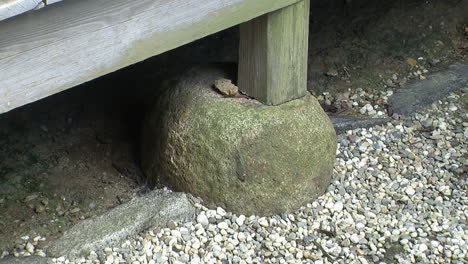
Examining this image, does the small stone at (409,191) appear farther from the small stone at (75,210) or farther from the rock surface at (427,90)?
the small stone at (75,210)

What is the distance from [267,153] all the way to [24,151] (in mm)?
1338

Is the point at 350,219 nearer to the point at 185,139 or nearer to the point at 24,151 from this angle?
the point at 185,139

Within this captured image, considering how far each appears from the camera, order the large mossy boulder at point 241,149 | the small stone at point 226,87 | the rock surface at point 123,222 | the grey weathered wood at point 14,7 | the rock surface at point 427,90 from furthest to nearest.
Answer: the rock surface at point 427,90, the small stone at point 226,87, the large mossy boulder at point 241,149, the rock surface at point 123,222, the grey weathered wood at point 14,7

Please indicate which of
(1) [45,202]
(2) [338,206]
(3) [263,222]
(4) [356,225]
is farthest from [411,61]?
(1) [45,202]

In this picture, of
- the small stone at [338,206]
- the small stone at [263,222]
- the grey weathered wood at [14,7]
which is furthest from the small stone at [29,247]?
the grey weathered wood at [14,7]

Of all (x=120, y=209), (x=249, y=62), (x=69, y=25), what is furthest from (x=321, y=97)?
(x=69, y=25)

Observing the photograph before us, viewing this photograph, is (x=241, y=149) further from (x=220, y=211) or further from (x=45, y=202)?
(x=45, y=202)

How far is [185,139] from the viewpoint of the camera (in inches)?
140

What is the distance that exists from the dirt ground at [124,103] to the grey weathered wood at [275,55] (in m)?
0.76

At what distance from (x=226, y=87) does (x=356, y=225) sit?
86cm

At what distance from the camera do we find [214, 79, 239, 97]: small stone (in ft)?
11.9

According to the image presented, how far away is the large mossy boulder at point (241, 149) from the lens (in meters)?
3.51

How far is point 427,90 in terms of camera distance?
468 centimetres

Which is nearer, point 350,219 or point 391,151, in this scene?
point 350,219
